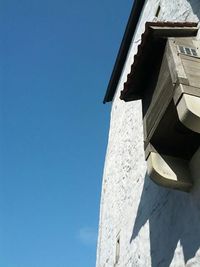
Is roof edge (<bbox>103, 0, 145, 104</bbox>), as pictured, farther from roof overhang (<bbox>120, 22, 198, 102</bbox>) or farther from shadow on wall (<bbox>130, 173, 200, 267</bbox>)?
shadow on wall (<bbox>130, 173, 200, 267</bbox>)

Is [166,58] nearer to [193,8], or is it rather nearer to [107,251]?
[193,8]

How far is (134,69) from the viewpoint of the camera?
4.82m

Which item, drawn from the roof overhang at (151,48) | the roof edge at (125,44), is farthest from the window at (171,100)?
the roof edge at (125,44)

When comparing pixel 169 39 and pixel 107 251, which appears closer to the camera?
pixel 169 39

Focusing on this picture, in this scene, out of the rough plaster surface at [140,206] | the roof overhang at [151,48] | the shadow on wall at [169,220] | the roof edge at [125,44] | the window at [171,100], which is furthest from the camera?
the roof edge at [125,44]

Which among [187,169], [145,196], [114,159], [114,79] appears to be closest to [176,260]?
[187,169]

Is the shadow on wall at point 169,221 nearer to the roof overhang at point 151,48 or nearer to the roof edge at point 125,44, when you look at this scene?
the roof overhang at point 151,48

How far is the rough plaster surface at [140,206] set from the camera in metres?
3.93

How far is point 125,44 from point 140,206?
6.05 meters

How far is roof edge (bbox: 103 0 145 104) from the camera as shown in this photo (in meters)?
9.80

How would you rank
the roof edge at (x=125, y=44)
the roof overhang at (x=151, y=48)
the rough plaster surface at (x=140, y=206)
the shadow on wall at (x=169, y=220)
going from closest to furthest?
the shadow on wall at (x=169, y=220)
the rough plaster surface at (x=140, y=206)
the roof overhang at (x=151, y=48)
the roof edge at (x=125, y=44)

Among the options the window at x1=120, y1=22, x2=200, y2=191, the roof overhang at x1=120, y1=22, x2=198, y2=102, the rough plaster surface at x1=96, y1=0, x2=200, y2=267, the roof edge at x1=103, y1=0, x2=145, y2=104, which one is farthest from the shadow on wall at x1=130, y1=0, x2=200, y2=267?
the roof edge at x1=103, y1=0, x2=145, y2=104

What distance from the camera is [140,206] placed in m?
5.60

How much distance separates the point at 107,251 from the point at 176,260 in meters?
3.26
